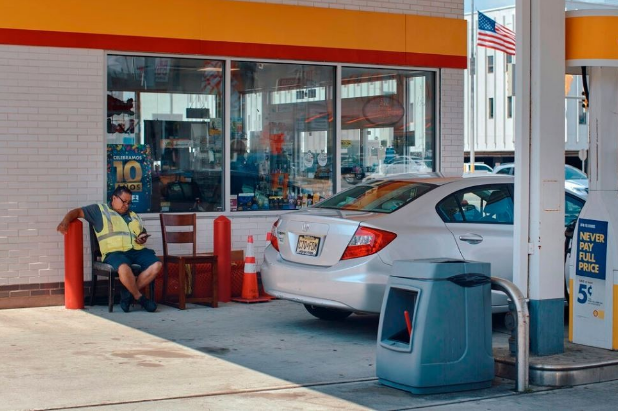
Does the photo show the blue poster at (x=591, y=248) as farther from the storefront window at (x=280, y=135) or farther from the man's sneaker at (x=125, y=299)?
the storefront window at (x=280, y=135)

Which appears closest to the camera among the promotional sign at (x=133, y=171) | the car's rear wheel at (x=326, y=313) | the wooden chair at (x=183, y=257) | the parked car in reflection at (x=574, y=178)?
the car's rear wheel at (x=326, y=313)

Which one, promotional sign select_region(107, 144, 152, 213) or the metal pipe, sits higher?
promotional sign select_region(107, 144, 152, 213)

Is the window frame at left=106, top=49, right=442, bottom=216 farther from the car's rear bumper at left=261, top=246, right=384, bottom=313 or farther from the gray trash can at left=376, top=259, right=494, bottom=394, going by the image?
the gray trash can at left=376, top=259, right=494, bottom=394

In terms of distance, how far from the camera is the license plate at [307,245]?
9297mm

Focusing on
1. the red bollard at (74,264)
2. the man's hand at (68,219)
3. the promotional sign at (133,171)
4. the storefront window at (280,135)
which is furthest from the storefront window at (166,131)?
the red bollard at (74,264)

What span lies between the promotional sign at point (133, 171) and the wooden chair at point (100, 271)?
0.76 m

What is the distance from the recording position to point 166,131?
40.7 feet

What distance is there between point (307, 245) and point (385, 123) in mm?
5083

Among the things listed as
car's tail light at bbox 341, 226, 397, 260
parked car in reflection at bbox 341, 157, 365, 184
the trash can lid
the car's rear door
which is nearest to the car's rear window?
the car's rear door

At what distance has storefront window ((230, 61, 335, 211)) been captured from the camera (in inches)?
506

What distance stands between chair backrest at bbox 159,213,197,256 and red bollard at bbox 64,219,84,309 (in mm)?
1067

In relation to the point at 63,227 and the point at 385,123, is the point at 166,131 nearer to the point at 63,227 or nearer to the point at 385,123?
the point at 63,227

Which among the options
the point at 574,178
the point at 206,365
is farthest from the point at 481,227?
the point at 574,178

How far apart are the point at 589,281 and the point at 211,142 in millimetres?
5769
